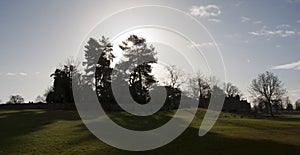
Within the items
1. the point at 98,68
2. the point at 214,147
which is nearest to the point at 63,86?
the point at 98,68

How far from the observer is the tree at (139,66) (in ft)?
254

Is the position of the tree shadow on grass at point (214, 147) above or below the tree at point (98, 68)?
below

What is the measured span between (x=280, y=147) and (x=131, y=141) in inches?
584

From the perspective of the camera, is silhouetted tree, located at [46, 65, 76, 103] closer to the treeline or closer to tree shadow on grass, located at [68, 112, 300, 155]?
the treeline

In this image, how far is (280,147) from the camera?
3142 cm

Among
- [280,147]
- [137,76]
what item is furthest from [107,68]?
[280,147]

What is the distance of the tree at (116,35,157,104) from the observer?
7744 cm

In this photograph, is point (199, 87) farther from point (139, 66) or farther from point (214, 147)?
point (214, 147)

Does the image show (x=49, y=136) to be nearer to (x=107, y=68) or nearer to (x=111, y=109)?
(x=111, y=109)

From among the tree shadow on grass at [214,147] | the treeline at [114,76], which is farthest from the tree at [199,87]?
the tree shadow on grass at [214,147]

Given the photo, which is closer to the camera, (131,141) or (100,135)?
(131,141)

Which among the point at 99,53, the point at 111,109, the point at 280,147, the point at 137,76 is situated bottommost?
the point at 280,147

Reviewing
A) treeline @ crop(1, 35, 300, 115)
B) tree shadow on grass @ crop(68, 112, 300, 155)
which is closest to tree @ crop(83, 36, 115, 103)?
treeline @ crop(1, 35, 300, 115)

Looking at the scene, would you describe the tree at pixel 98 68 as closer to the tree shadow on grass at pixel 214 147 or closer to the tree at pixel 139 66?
the tree at pixel 139 66
